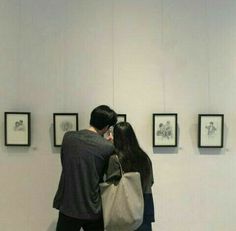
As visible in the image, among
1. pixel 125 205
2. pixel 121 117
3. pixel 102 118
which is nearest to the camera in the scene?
pixel 125 205

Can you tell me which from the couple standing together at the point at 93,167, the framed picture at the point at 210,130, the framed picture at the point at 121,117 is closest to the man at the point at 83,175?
the couple standing together at the point at 93,167

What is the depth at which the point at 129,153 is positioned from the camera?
2.14 m

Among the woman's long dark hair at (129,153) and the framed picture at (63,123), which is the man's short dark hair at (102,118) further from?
the framed picture at (63,123)

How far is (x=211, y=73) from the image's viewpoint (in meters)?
2.89

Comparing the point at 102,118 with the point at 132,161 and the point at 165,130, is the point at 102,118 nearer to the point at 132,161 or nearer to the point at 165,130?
the point at 132,161

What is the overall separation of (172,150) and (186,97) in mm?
455

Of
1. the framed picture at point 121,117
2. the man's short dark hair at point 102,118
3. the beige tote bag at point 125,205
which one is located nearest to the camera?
the beige tote bag at point 125,205

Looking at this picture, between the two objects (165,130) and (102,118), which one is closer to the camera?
(102,118)

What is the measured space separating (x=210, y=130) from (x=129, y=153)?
1000 millimetres

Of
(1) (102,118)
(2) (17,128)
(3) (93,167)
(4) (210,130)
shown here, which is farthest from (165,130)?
(2) (17,128)

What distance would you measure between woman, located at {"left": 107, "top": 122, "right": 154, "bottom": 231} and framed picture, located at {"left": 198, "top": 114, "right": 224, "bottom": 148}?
0.85 meters

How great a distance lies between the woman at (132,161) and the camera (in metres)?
2.12

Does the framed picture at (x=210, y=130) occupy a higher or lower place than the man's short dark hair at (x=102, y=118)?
lower

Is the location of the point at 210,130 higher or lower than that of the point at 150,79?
lower
